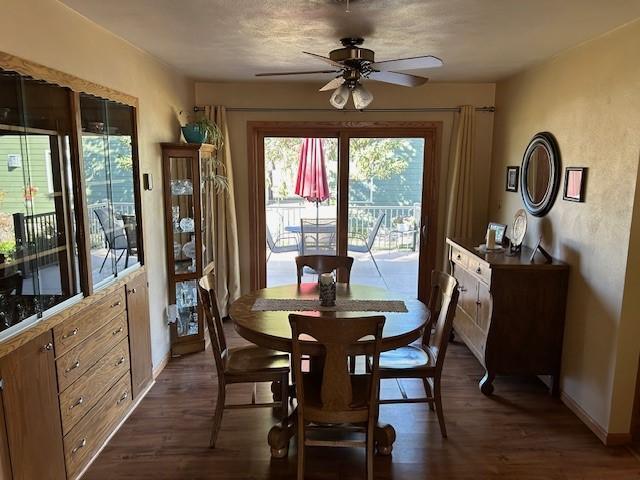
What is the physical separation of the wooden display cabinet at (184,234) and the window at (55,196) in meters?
0.67

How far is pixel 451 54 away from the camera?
11.2 feet

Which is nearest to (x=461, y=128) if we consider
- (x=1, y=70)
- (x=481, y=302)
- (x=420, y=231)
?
(x=420, y=231)

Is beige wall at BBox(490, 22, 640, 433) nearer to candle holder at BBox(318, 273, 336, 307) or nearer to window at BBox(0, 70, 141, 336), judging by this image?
candle holder at BBox(318, 273, 336, 307)

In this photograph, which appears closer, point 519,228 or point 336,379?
point 336,379

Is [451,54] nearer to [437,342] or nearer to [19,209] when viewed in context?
[437,342]

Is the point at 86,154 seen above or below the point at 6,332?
above

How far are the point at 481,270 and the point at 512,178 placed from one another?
1.16 metres

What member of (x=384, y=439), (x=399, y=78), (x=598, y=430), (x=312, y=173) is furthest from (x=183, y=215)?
(x=598, y=430)

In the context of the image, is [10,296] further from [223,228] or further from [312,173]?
[312,173]

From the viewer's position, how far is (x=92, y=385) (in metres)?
2.66

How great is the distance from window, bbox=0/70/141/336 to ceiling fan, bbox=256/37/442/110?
1.06 meters

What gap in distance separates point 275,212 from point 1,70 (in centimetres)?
329

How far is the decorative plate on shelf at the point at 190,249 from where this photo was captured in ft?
13.2

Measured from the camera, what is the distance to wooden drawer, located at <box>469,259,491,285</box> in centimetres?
337
